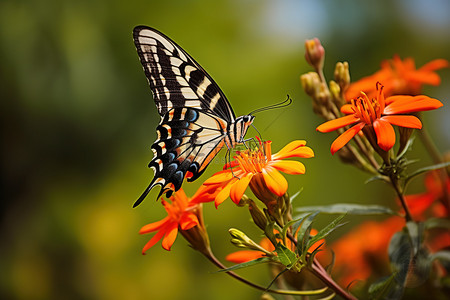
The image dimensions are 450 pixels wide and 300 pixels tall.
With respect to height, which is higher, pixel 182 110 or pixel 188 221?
pixel 182 110

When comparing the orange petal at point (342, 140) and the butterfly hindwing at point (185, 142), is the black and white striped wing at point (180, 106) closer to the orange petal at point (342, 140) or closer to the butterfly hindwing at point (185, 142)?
the butterfly hindwing at point (185, 142)

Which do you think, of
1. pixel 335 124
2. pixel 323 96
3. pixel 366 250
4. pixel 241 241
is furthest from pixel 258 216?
pixel 366 250

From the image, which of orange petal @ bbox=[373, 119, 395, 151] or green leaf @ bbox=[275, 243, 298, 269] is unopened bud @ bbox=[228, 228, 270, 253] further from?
orange petal @ bbox=[373, 119, 395, 151]

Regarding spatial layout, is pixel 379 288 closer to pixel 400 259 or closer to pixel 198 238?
pixel 400 259

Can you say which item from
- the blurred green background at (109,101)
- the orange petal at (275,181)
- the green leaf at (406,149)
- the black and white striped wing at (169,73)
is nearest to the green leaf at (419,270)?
the green leaf at (406,149)

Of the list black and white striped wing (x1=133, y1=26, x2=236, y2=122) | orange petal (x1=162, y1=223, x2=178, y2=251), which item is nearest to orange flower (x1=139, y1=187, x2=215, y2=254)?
orange petal (x1=162, y1=223, x2=178, y2=251)

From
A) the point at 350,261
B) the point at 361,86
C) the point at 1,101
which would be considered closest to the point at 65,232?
the point at 1,101
